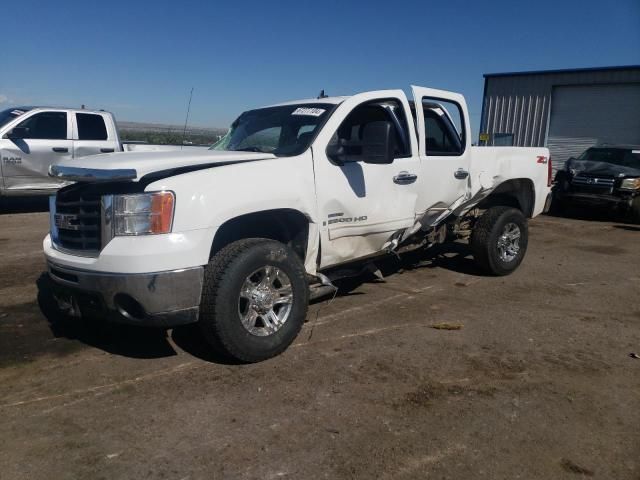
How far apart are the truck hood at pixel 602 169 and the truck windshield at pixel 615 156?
0.32 m

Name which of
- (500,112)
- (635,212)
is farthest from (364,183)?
(500,112)

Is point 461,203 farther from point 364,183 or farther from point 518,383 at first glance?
point 518,383

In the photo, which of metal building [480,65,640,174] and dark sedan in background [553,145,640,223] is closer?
dark sedan in background [553,145,640,223]

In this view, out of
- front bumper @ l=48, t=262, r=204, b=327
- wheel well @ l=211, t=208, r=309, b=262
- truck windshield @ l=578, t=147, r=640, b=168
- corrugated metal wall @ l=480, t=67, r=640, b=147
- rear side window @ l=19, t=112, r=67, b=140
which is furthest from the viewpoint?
corrugated metal wall @ l=480, t=67, r=640, b=147

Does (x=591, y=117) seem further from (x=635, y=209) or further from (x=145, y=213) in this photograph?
(x=145, y=213)

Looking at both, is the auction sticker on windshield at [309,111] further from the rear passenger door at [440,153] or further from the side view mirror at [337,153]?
the rear passenger door at [440,153]

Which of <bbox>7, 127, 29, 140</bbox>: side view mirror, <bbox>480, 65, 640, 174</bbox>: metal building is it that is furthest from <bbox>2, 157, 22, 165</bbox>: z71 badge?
<bbox>480, 65, 640, 174</bbox>: metal building

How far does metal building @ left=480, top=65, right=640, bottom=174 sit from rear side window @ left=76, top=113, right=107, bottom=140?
12.1m


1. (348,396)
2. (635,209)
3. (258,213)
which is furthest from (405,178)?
(635,209)

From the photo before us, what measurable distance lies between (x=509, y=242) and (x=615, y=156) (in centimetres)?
794

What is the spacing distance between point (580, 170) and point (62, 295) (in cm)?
1167

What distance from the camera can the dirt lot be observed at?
8.87 feet

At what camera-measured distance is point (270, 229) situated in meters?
4.23

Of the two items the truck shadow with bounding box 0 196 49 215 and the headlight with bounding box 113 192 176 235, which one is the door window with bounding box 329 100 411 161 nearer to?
the headlight with bounding box 113 192 176 235
